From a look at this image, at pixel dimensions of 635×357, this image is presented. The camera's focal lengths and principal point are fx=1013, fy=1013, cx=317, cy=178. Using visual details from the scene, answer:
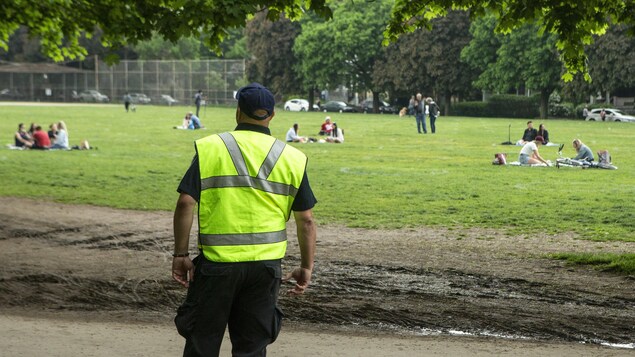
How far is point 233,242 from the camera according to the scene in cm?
548

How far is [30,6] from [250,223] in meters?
12.8

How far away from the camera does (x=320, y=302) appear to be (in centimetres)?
980

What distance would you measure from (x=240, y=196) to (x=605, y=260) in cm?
812

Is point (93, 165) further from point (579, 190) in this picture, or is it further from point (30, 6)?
point (579, 190)

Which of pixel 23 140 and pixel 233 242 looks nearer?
pixel 233 242

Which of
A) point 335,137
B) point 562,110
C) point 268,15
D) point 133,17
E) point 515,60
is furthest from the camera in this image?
point 562,110

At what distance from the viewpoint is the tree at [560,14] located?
12.1m

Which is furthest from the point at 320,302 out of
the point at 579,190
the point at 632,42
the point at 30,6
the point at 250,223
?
the point at 632,42

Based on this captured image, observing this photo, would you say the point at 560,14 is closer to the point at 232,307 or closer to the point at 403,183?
the point at 232,307

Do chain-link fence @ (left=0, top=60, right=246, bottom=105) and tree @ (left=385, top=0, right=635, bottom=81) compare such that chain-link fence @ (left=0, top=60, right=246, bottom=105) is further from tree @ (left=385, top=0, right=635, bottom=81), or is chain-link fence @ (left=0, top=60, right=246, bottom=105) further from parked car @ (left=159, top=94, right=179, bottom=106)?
tree @ (left=385, top=0, right=635, bottom=81)

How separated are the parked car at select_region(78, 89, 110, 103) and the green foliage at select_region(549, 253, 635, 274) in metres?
99.1

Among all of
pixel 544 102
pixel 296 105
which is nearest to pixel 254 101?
pixel 544 102

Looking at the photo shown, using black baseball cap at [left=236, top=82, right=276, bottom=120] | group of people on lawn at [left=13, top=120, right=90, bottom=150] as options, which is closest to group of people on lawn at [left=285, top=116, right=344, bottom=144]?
group of people on lawn at [left=13, top=120, right=90, bottom=150]

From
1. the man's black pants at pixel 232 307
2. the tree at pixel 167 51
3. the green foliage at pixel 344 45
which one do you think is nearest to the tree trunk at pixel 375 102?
the green foliage at pixel 344 45
